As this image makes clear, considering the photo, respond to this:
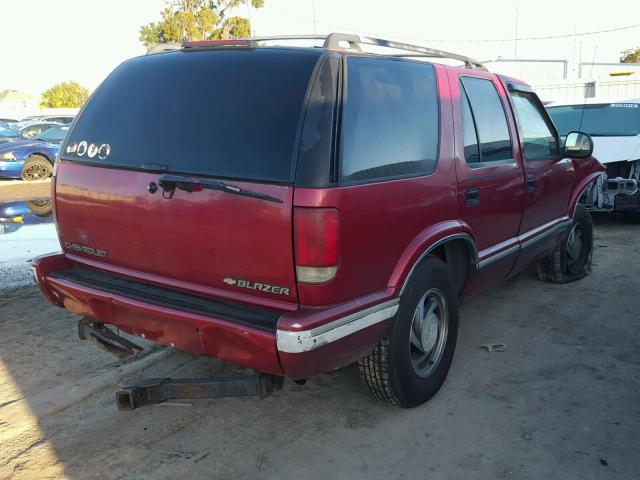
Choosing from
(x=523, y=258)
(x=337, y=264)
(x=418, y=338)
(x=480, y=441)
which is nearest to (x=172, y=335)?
(x=337, y=264)

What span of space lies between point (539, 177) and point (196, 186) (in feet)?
9.81

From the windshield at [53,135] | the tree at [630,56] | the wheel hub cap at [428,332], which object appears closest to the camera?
the wheel hub cap at [428,332]

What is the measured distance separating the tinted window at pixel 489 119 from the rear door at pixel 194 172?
1535 millimetres

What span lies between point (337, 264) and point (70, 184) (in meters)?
1.66

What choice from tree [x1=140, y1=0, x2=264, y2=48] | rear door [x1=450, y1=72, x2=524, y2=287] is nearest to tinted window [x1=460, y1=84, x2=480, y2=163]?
rear door [x1=450, y1=72, x2=524, y2=287]

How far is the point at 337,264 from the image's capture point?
8.72 feet

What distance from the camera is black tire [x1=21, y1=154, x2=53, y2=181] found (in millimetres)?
14500

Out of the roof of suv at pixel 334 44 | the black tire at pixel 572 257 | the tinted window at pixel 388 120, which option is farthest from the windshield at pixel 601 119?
the tinted window at pixel 388 120

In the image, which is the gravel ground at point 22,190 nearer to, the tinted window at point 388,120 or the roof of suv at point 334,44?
the roof of suv at point 334,44

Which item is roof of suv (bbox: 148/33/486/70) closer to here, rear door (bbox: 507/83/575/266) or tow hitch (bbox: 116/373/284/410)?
rear door (bbox: 507/83/575/266)

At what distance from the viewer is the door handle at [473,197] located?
12.0 ft

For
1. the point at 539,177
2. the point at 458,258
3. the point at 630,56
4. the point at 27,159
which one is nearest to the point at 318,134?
the point at 458,258

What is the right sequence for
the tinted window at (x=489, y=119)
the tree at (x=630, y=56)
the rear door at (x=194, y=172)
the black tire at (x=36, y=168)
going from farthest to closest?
the tree at (x=630, y=56) → the black tire at (x=36, y=168) → the tinted window at (x=489, y=119) → the rear door at (x=194, y=172)

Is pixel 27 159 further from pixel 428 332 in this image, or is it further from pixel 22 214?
pixel 428 332
